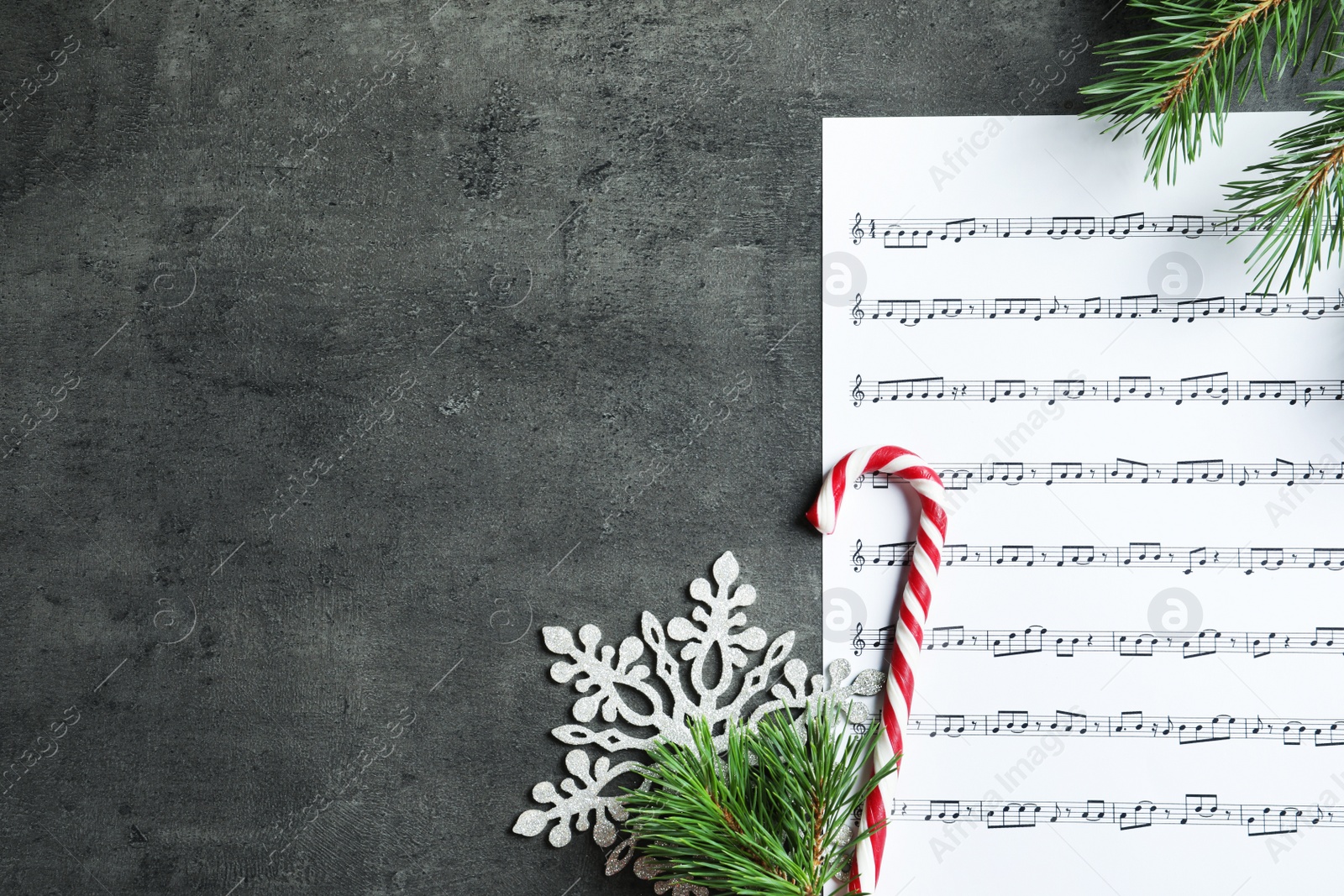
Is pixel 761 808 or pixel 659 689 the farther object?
pixel 659 689

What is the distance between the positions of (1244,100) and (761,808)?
1331mm

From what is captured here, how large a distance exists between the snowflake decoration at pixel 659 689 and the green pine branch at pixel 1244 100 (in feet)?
2.92

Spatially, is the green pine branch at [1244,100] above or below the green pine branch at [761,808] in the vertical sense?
above

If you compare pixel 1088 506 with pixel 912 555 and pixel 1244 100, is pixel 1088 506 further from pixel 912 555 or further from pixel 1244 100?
pixel 1244 100

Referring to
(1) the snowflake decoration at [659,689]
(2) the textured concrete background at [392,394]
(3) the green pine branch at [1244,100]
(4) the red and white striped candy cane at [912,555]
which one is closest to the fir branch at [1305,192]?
(3) the green pine branch at [1244,100]

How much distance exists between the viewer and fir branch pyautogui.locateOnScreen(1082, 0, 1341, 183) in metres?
1.09

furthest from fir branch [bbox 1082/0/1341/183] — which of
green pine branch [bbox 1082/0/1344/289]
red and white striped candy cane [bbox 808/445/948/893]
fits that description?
red and white striped candy cane [bbox 808/445/948/893]

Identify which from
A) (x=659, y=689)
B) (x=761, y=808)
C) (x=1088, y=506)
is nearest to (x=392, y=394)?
(x=659, y=689)

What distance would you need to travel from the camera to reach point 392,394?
1.31 m

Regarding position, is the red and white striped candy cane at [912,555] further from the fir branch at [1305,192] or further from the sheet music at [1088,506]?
the fir branch at [1305,192]

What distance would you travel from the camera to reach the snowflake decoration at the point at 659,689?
1.26 meters

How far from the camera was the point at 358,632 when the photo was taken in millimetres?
1298

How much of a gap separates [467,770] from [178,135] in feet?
3.76

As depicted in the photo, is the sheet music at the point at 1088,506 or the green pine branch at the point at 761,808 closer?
the green pine branch at the point at 761,808
